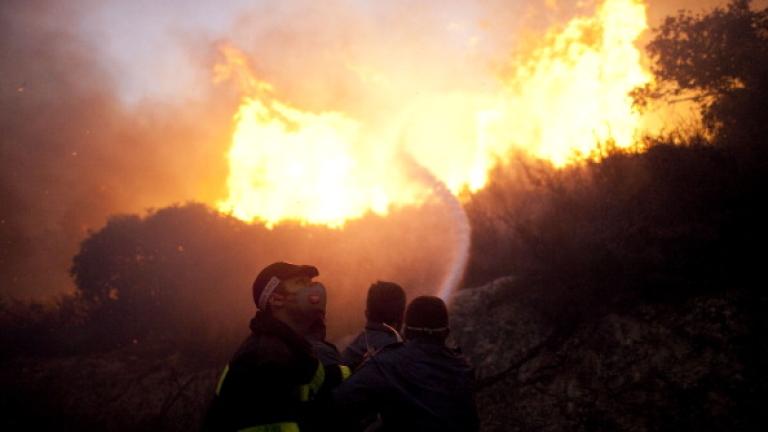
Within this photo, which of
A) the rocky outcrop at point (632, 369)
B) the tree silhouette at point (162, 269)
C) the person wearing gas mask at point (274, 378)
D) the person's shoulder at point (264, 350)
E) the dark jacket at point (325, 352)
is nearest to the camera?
the person wearing gas mask at point (274, 378)

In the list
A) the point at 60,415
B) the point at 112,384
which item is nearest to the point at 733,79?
the point at 112,384

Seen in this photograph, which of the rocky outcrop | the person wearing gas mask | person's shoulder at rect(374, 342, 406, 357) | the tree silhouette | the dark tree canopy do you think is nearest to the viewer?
the person wearing gas mask

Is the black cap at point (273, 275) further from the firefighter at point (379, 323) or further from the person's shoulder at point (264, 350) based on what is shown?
the firefighter at point (379, 323)

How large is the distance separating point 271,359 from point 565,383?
513 cm

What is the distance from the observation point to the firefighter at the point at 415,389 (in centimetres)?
241

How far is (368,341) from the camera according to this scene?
3.89m

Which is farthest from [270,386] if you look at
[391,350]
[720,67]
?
[720,67]

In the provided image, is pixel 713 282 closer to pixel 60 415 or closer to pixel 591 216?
pixel 591 216

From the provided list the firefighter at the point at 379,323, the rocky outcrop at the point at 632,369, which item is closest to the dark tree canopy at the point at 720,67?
the rocky outcrop at the point at 632,369

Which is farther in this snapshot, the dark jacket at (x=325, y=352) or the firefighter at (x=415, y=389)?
the dark jacket at (x=325, y=352)

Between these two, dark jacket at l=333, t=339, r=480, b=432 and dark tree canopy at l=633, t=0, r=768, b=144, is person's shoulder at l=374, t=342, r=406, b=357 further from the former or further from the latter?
dark tree canopy at l=633, t=0, r=768, b=144

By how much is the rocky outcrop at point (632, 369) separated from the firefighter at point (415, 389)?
3306 mm

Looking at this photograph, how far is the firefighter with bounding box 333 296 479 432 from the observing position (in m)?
2.41

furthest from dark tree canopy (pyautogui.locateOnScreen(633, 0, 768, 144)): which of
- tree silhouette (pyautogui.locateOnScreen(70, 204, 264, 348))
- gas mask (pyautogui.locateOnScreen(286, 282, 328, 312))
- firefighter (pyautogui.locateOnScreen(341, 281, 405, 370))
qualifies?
tree silhouette (pyautogui.locateOnScreen(70, 204, 264, 348))
